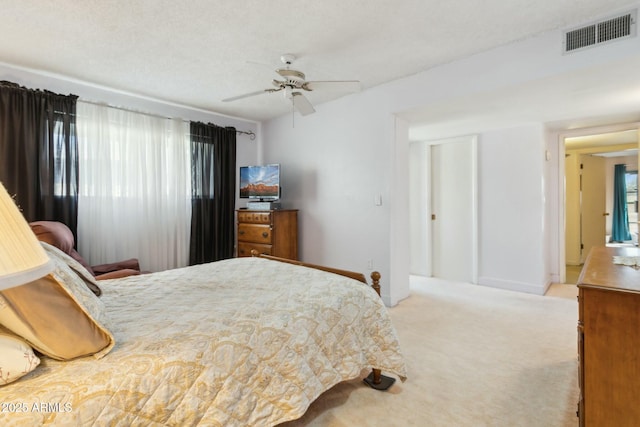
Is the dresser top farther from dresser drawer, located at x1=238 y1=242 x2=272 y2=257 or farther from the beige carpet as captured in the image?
dresser drawer, located at x1=238 y1=242 x2=272 y2=257

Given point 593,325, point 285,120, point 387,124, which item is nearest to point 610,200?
point 387,124

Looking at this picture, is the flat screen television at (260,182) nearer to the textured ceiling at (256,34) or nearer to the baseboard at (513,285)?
the textured ceiling at (256,34)

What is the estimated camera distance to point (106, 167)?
3.56 meters

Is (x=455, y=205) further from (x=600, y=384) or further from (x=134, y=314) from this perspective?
(x=134, y=314)

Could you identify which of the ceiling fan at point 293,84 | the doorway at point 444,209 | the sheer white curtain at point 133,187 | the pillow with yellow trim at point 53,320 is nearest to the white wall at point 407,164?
the doorway at point 444,209

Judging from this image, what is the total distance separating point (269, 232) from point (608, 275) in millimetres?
3281

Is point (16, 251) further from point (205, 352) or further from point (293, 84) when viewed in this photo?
point (293, 84)

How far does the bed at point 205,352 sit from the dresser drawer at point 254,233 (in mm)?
1992

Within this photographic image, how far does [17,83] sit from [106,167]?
101 centimetres

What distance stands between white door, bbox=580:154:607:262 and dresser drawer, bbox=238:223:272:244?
566 cm

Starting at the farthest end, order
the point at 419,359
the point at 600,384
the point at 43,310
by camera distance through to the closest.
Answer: the point at 419,359, the point at 600,384, the point at 43,310

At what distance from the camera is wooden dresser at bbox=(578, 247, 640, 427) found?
47.9 inches

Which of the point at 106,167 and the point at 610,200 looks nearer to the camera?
the point at 106,167

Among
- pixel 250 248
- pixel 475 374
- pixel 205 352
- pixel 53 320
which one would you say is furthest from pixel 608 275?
pixel 250 248
